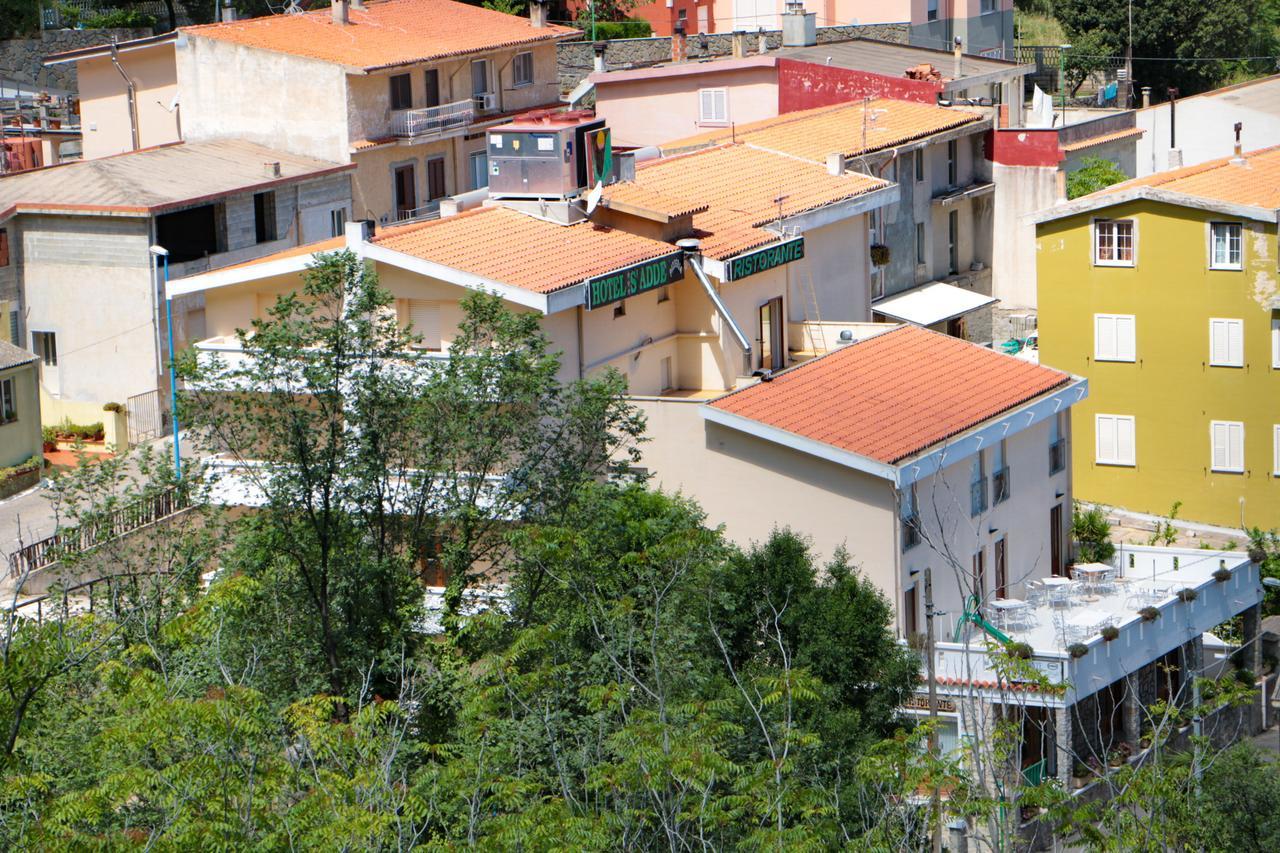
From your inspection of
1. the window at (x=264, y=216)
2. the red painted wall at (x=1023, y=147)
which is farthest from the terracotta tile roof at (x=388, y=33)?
the red painted wall at (x=1023, y=147)

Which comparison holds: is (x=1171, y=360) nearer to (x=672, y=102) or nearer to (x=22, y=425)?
(x=672, y=102)

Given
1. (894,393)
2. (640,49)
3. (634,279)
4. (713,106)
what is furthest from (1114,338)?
(640,49)

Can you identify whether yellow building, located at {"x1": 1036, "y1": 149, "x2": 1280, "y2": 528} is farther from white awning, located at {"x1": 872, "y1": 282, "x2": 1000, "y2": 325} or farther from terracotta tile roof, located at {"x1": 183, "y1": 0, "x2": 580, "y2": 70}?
terracotta tile roof, located at {"x1": 183, "y1": 0, "x2": 580, "y2": 70}

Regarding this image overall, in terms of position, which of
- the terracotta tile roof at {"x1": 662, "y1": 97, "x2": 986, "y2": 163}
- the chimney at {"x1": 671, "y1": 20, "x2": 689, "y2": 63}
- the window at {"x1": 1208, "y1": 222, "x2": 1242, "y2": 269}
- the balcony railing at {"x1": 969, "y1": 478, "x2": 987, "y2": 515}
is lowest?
the balcony railing at {"x1": 969, "y1": 478, "x2": 987, "y2": 515}

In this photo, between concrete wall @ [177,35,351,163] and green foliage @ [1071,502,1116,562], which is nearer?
green foliage @ [1071,502,1116,562]

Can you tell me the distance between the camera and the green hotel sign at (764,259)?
39031mm

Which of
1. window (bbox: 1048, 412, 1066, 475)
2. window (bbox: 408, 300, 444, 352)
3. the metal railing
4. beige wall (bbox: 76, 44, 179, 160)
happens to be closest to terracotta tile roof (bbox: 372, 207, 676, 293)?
window (bbox: 408, 300, 444, 352)

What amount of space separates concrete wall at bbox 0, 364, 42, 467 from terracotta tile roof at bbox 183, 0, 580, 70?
14116 mm

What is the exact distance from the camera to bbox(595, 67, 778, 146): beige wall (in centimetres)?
5841

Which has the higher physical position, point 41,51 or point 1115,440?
point 41,51

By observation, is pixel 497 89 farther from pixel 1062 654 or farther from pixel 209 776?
pixel 209 776

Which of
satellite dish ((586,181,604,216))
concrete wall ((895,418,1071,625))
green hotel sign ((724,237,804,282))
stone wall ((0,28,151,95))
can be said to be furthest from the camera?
stone wall ((0,28,151,95))

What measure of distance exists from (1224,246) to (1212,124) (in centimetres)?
2244

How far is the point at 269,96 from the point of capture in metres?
53.5
